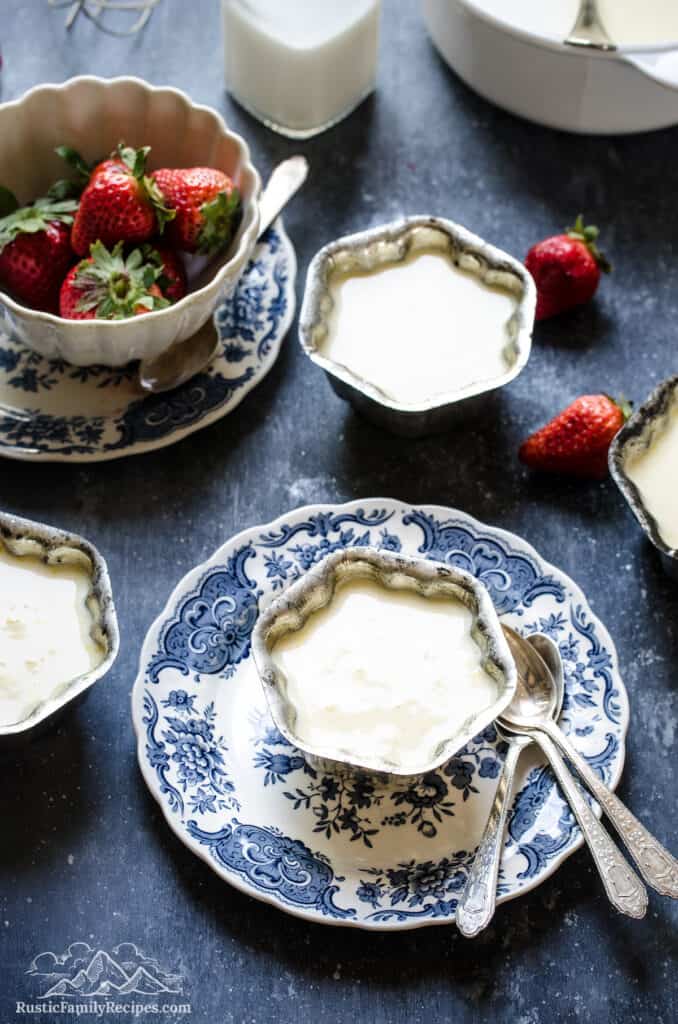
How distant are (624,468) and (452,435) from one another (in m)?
0.21

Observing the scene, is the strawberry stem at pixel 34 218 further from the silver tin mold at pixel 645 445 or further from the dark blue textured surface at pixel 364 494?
the silver tin mold at pixel 645 445

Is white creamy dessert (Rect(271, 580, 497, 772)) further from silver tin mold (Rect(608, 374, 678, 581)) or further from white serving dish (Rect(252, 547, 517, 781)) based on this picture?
silver tin mold (Rect(608, 374, 678, 581))

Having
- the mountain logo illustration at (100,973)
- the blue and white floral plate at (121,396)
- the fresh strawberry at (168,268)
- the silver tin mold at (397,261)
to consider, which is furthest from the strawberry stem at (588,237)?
the mountain logo illustration at (100,973)

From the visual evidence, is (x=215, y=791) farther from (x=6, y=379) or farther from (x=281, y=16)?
(x=281, y=16)

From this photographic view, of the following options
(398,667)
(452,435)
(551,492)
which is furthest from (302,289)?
(398,667)

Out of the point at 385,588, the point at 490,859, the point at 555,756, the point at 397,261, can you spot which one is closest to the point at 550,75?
the point at 397,261

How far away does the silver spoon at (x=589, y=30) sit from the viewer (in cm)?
152

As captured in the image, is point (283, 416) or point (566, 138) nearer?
point (283, 416)

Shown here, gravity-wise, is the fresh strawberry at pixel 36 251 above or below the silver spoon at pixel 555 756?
above

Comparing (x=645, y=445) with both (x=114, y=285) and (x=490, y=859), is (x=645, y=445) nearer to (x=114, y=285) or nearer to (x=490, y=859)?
(x=490, y=859)

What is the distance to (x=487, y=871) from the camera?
45.2 inches

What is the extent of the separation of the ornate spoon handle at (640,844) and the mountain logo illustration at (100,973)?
41 cm

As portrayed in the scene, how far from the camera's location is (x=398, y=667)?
1.21 meters

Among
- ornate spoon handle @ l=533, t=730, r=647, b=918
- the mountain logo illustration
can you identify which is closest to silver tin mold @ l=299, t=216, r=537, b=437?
ornate spoon handle @ l=533, t=730, r=647, b=918
